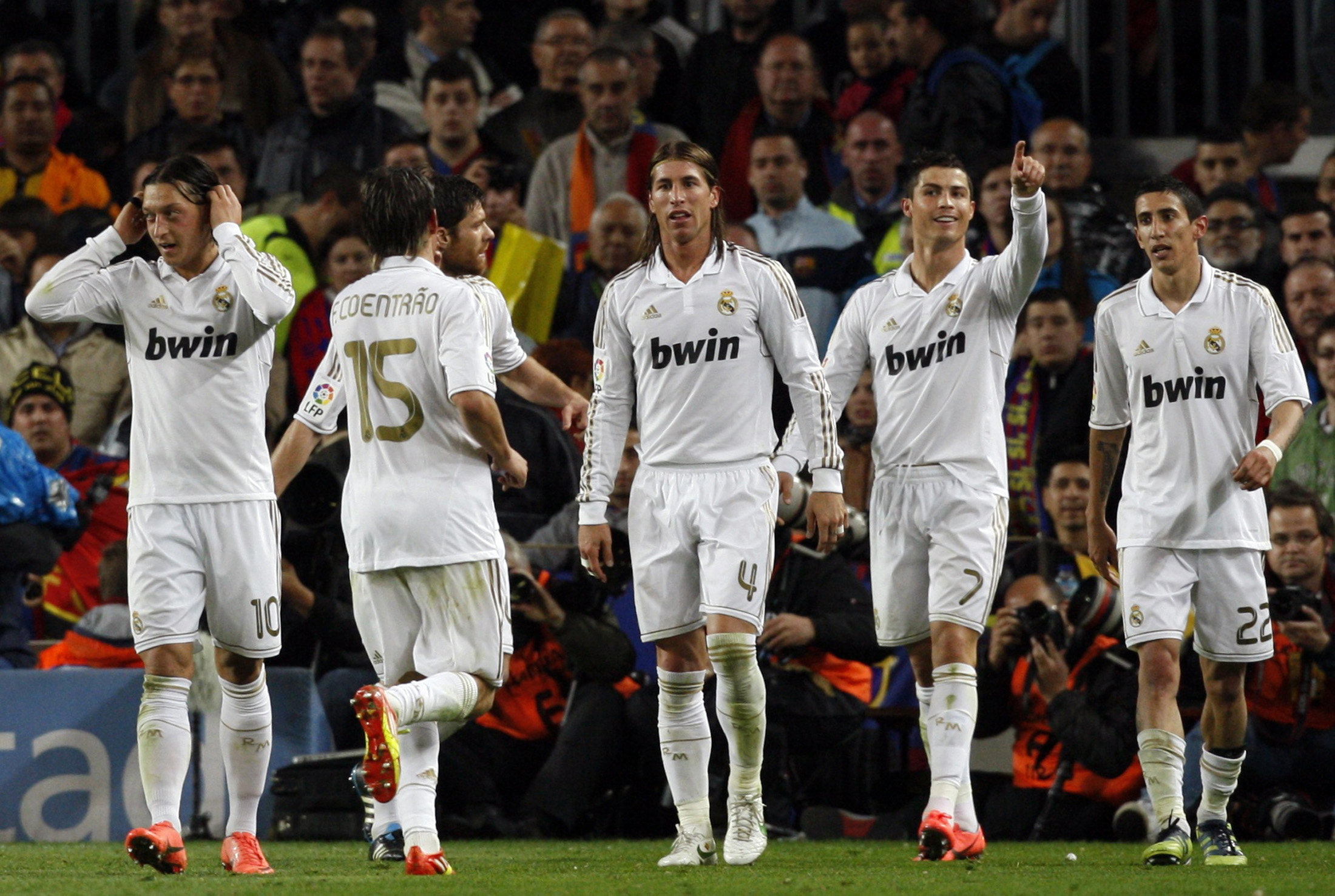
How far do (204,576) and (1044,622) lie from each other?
3932 mm

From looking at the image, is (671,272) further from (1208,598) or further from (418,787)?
(1208,598)

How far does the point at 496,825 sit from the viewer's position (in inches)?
363

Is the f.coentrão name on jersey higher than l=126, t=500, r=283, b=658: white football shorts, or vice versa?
the f.coentrão name on jersey

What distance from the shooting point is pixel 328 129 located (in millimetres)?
13453

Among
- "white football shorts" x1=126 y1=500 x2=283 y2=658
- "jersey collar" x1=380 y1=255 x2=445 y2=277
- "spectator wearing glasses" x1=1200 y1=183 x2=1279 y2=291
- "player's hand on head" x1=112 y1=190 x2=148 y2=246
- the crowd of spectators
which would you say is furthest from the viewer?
"spectator wearing glasses" x1=1200 y1=183 x2=1279 y2=291

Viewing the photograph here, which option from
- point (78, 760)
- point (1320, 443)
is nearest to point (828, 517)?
point (78, 760)

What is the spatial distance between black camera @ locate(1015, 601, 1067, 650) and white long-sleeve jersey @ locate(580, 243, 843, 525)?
6.97 ft

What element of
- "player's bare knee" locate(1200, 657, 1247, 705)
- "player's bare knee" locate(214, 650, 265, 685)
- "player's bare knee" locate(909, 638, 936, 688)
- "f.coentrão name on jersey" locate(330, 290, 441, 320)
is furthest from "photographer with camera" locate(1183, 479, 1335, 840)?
"player's bare knee" locate(214, 650, 265, 685)

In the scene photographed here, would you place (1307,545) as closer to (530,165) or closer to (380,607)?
(380,607)

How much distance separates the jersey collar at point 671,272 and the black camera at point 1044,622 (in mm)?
2613

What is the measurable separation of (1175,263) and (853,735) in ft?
9.58

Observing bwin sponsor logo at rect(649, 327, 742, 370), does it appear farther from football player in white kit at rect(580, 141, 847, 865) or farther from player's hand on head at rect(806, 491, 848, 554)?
player's hand on head at rect(806, 491, 848, 554)

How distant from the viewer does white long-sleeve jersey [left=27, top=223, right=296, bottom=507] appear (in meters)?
6.55

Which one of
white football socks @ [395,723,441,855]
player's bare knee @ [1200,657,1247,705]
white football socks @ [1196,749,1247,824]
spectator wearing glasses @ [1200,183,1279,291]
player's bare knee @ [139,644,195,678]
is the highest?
spectator wearing glasses @ [1200,183,1279,291]
